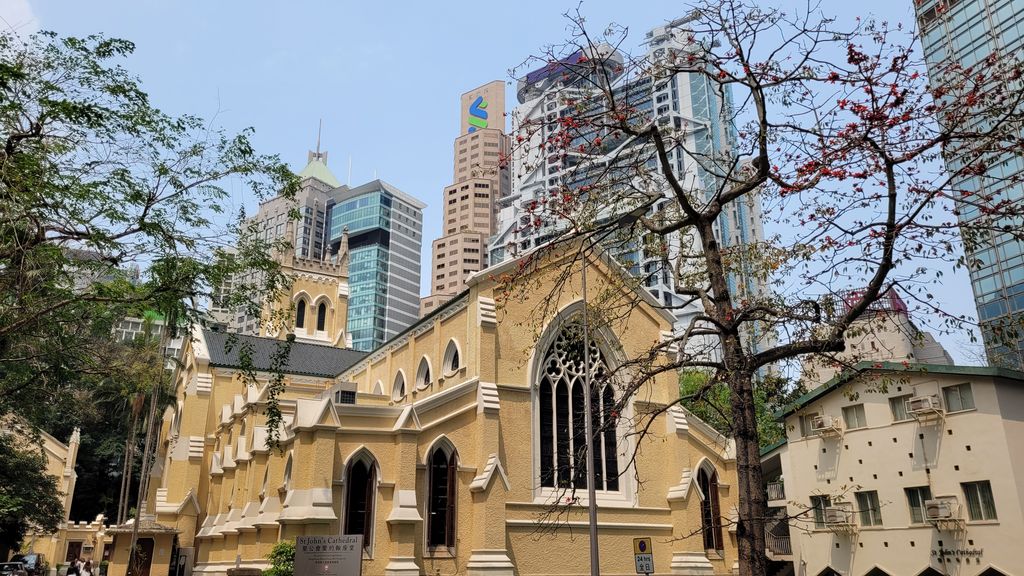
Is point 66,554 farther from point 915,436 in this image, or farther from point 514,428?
point 915,436

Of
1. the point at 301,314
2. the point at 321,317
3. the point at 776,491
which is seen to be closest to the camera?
the point at 776,491

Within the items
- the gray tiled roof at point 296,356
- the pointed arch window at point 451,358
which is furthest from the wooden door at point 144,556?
the pointed arch window at point 451,358

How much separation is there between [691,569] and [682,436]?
3.91m

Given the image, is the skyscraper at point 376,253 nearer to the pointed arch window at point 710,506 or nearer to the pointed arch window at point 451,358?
the pointed arch window at point 451,358

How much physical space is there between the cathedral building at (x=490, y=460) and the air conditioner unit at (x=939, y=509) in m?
5.58

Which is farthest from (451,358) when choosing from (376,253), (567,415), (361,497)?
(376,253)

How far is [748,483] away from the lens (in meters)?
9.58

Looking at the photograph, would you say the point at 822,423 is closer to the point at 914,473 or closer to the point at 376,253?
the point at 914,473


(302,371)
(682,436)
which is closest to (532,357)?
(682,436)

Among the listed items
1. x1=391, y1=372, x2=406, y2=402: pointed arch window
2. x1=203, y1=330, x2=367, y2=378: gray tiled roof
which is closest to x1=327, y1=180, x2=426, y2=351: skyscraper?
x1=203, y1=330, x2=367, y2=378: gray tiled roof

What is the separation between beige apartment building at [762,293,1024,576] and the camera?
2114 cm

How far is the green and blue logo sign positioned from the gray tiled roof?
116m

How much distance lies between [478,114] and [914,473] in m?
136

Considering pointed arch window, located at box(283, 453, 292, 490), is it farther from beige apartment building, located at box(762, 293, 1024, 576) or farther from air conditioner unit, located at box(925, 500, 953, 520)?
air conditioner unit, located at box(925, 500, 953, 520)
